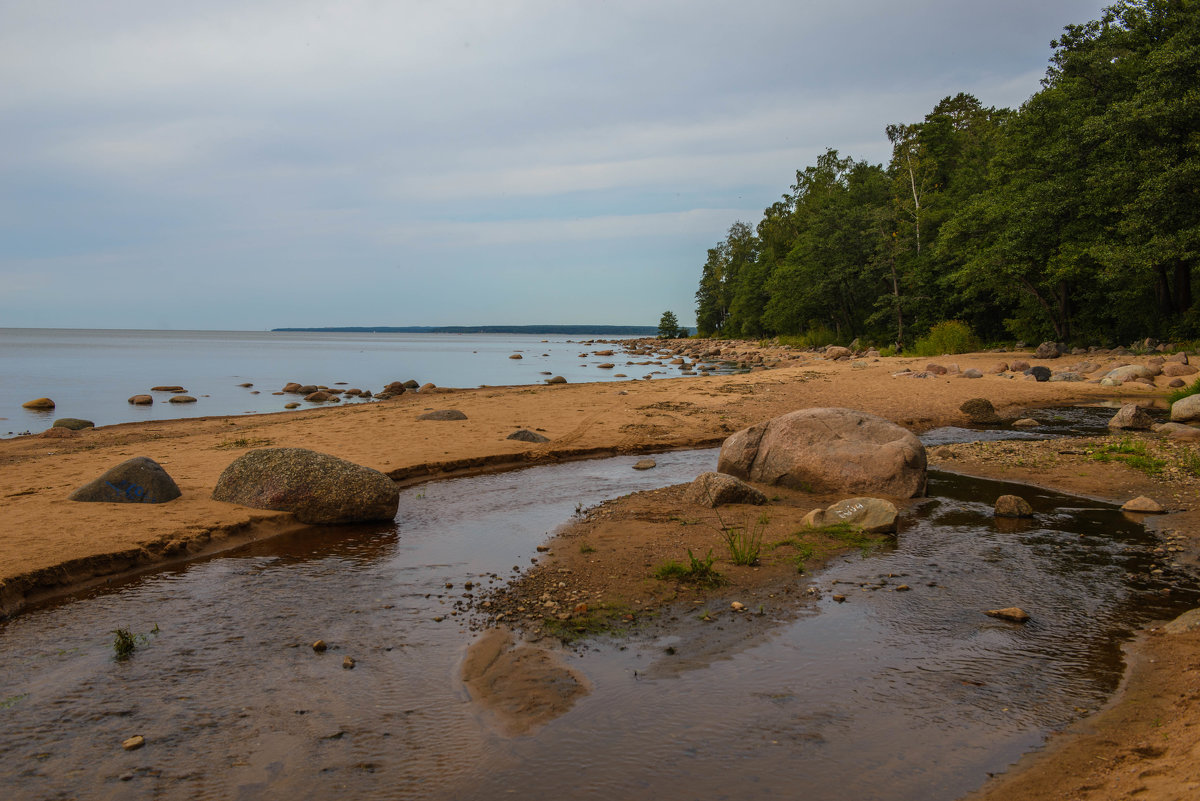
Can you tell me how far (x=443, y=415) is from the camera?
63.4ft

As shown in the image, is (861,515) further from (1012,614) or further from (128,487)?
(128,487)

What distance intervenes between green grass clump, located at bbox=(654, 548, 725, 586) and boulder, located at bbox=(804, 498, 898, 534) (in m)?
2.53

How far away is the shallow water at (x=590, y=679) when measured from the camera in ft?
14.2

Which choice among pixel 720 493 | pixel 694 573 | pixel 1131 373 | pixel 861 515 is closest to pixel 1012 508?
pixel 861 515

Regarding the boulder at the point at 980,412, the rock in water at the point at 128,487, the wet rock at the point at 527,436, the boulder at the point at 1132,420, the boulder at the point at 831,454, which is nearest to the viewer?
the rock in water at the point at 128,487

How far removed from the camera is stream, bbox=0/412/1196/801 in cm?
433

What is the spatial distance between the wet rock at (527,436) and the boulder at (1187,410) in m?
14.6

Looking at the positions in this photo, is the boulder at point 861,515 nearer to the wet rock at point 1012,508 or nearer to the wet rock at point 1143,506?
the wet rock at point 1012,508

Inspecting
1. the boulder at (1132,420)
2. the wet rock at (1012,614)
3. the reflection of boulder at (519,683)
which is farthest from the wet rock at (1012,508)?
the boulder at (1132,420)

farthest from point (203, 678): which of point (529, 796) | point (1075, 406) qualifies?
point (1075, 406)

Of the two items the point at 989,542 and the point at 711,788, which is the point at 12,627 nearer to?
the point at 711,788

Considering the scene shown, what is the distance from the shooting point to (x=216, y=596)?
741 cm

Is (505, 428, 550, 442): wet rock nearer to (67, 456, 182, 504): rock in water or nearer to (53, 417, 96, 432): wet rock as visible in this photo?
(67, 456, 182, 504): rock in water

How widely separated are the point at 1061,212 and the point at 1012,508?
26.6 meters
